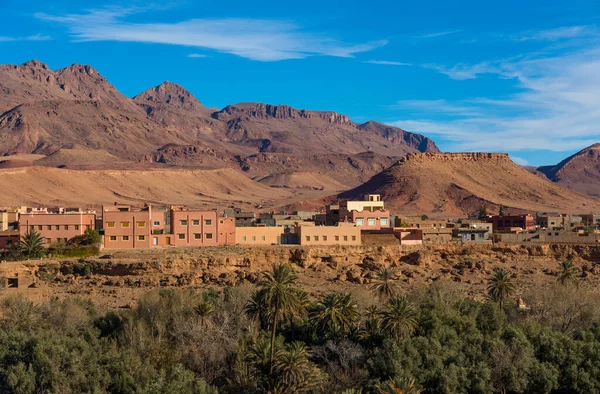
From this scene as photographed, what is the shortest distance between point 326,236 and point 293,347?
101ft

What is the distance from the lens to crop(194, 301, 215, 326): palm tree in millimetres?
34097

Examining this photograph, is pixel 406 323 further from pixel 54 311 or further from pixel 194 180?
pixel 194 180

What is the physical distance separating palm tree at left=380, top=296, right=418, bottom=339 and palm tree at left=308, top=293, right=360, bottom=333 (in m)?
1.65

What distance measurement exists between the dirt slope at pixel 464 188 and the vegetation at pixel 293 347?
9413 cm

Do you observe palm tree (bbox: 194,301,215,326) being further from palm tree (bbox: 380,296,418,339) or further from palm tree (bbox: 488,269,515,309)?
palm tree (bbox: 488,269,515,309)

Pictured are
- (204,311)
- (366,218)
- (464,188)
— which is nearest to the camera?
(204,311)

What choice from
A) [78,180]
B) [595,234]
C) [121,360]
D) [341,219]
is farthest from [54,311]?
[78,180]

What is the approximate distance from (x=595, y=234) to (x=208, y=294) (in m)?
40.5

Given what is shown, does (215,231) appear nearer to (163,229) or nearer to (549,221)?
(163,229)

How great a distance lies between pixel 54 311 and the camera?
35500 millimetres

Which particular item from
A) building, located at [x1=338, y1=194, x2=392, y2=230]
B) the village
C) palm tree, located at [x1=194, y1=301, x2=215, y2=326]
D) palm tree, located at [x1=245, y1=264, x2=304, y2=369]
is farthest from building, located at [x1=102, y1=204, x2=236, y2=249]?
palm tree, located at [x1=245, y1=264, x2=304, y2=369]

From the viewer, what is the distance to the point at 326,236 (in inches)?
2429

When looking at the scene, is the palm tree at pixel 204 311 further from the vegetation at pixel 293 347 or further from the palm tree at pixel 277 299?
the palm tree at pixel 277 299

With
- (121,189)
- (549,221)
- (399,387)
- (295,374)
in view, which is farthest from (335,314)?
(121,189)
